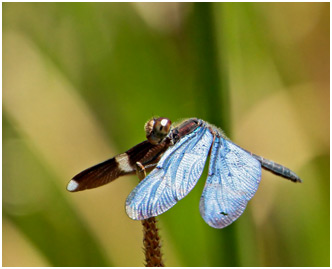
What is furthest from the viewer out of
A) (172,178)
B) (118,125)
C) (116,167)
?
(118,125)

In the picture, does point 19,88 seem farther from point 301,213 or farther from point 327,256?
point 327,256

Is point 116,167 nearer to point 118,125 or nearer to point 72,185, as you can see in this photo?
point 72,185

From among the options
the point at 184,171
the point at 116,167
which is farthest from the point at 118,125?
the point at 184,171

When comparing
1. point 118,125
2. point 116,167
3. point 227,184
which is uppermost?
point 118,125

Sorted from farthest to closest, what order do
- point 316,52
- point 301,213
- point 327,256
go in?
1. point 316,52
2. point 301,213
3. point 327,256

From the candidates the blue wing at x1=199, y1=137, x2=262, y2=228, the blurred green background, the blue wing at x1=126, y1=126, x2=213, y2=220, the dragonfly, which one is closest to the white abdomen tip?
the dragonfly

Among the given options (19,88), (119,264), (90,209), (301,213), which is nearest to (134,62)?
(19,88)

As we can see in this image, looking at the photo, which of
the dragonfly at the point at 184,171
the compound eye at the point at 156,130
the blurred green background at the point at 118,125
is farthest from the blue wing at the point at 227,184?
the blurred green background at the point at 118,125
